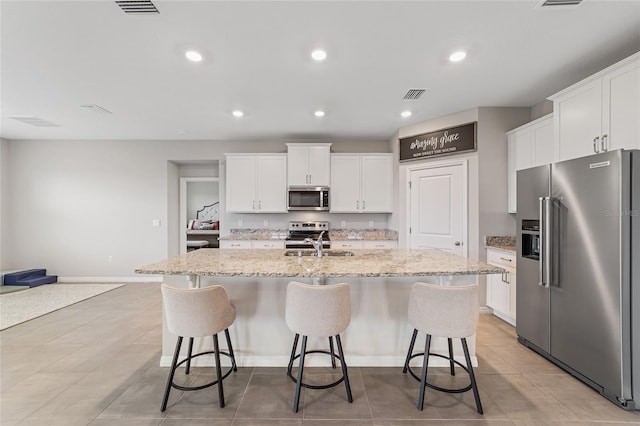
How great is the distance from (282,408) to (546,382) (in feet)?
6.66

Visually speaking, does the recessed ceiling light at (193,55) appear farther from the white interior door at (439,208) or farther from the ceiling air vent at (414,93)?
the white interior door at (439,208)

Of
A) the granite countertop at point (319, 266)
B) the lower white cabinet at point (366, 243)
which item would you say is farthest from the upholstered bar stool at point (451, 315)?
the lower white cabinet at point (366, 243)

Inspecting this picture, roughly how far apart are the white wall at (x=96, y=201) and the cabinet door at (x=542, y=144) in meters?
2.50

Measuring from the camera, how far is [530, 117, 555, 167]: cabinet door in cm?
Answer: 313

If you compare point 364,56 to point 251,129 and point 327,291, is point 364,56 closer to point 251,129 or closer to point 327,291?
point 327,291

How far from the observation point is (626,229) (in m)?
1.92

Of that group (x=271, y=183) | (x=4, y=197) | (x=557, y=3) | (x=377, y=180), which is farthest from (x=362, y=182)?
(x=4, y=197)

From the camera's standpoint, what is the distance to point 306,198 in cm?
504

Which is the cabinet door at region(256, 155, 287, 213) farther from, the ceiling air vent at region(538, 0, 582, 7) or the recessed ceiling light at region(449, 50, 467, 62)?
the ceiling air vent at region(538, 0, 582, 7)

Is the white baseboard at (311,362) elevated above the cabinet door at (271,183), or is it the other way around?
the cabinet door at (271,183)

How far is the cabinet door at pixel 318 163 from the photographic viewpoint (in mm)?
5039

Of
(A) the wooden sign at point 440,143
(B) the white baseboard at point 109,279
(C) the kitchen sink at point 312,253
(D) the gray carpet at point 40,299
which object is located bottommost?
(D) the gray carpet at point 40,299

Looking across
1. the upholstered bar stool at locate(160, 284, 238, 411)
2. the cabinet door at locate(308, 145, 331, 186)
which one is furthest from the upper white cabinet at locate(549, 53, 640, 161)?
the upholstered bar stool at locate(160, 284, 238, 411)

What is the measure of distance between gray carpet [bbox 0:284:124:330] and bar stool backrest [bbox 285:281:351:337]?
374 centimetres
